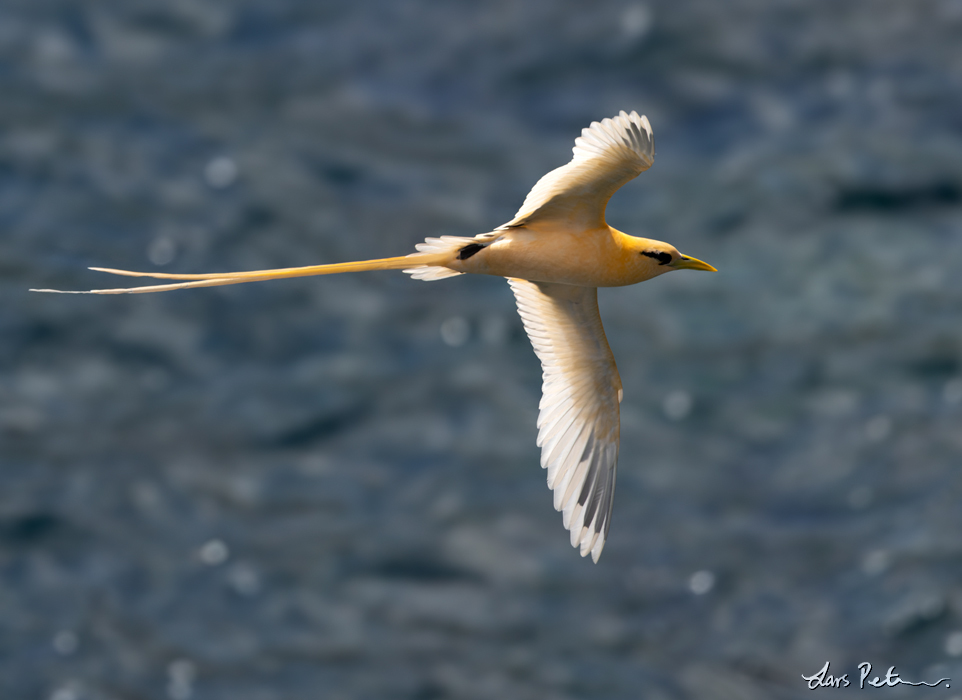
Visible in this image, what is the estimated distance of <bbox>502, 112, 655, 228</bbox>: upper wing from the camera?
9742 millimetres

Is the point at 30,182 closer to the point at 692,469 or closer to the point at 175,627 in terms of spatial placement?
the point at 175,627

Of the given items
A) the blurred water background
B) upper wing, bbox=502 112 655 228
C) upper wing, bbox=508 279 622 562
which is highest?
the blurred water background

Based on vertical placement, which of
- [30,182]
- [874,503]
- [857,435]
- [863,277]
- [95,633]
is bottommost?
[95,633]

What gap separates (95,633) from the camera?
28.9m

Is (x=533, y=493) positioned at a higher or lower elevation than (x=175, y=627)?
higher

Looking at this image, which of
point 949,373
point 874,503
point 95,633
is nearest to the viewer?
point 95,633

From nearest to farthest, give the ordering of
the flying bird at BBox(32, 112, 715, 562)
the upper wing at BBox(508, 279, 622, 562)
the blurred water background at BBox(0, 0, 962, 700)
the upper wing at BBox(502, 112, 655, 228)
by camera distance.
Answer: the upper wing at BBox(502, 112, 655, 228), the flying bird at BBox(32, 112, 715, 562), the upper wing at BBox(508, 279, 622, 562), the blurred water background at BBox(0, 0, 962, 700)

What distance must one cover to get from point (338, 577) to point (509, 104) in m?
17.2

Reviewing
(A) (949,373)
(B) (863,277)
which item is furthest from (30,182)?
(A) (949,373)
